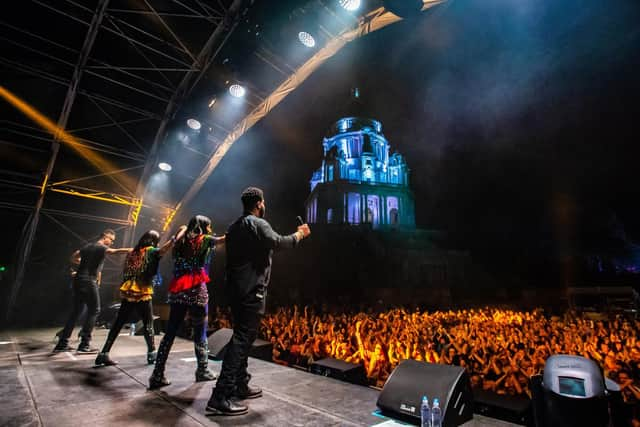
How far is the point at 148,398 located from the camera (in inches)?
107

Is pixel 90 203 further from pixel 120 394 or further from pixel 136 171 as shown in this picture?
pixel 120 394

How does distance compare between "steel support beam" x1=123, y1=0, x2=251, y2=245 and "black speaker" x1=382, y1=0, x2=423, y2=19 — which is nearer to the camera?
"black speaker" x1=382, y1=0, x2=423, y2=19

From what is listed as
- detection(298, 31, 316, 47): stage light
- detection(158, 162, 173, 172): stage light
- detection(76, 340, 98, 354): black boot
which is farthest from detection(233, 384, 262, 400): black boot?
detection(158, 162, 173, 172): stage light

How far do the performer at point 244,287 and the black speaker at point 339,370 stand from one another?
1.19 metres

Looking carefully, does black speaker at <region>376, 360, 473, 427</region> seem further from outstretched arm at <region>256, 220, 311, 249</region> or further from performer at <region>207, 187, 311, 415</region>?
outstretched arm at <region>256, 220, 311, 249</region>

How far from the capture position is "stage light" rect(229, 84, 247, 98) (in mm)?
6824

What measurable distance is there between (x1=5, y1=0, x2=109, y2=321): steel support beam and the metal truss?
0.02m

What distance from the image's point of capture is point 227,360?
2.52m

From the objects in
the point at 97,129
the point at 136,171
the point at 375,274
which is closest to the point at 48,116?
the point at 97,129

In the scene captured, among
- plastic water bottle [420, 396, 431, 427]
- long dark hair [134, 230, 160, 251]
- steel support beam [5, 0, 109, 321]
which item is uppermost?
steel support beam [5, 0, 109, 321]

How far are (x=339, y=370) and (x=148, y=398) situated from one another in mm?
2039

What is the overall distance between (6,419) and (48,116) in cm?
716

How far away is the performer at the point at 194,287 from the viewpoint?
327cm

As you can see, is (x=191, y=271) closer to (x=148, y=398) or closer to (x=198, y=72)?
(x=148, y=398)
